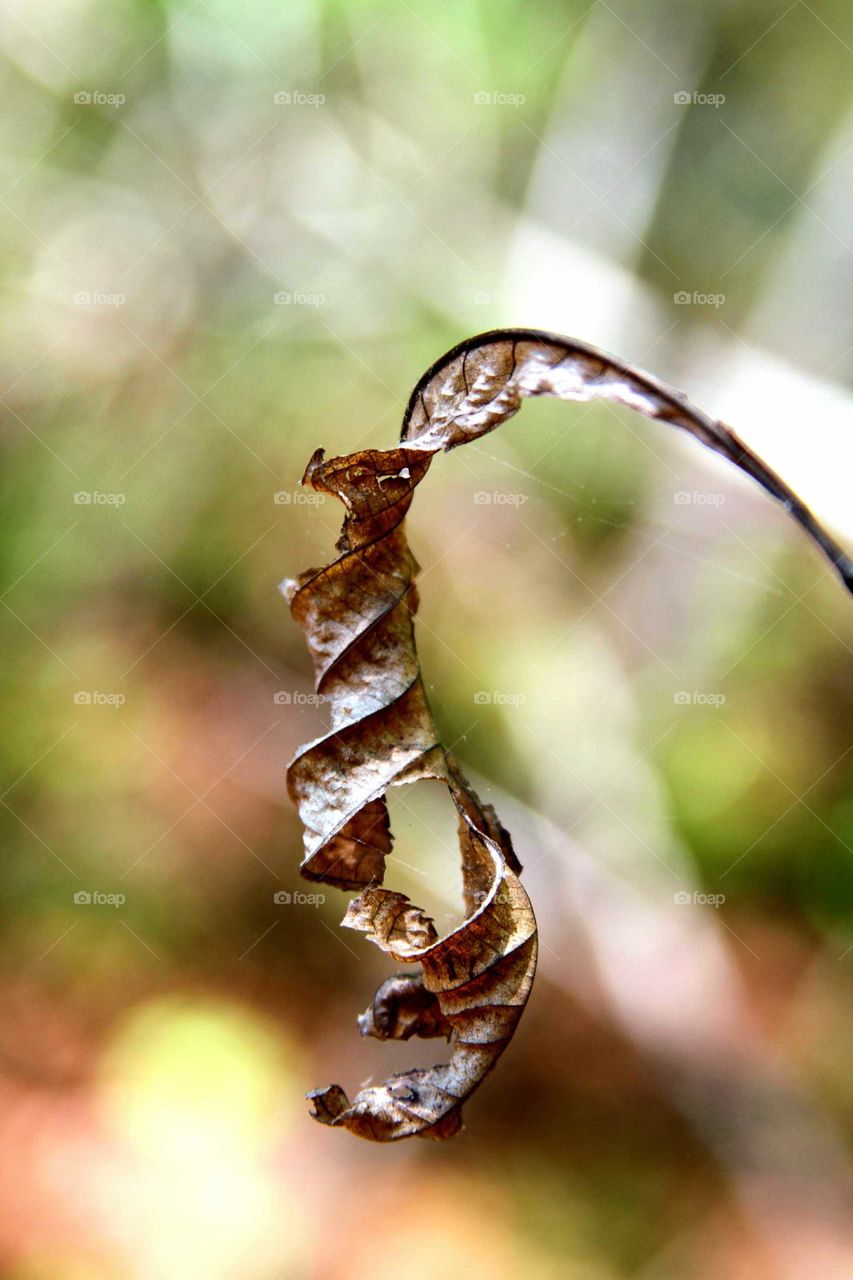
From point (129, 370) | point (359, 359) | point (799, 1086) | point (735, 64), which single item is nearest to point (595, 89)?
point (735, 64)
